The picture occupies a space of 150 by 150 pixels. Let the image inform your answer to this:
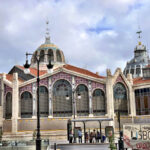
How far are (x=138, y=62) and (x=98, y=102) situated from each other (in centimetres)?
5105

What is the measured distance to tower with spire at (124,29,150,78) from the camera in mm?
102188

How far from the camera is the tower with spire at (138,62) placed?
102188mm

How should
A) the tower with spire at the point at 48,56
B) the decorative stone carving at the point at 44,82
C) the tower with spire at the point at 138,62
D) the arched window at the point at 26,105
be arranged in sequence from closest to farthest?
the arched window at the point at 26,105
the decorative stone carving at the point at 44,82
the tower with spire at the point at 48,56
the tower with spire at the point at 138,62

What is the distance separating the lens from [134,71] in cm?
10294

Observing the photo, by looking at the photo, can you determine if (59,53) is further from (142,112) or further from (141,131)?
(141,131)

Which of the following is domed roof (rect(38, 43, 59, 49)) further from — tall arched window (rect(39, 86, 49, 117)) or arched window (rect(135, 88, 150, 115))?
arched window (rect(135, 88, 150, 115))

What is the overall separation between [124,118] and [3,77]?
26.0m

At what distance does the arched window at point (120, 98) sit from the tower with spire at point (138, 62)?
40.6 meters

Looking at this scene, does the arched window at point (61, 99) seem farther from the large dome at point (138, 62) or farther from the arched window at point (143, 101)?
the large dome at point (138, 62)

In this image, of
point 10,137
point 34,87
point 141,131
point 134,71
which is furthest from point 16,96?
point 134,71

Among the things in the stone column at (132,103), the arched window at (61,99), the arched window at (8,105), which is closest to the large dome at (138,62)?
the stone column at (132,103)

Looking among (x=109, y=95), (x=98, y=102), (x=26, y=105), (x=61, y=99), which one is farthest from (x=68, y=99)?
(x=26, y=105)

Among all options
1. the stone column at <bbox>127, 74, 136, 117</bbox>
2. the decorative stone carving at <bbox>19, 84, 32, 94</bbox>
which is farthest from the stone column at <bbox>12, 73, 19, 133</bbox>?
the stone column at <bbox>127, 74, 136, 117</bbox>

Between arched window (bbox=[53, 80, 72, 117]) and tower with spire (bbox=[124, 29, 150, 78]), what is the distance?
154ft
